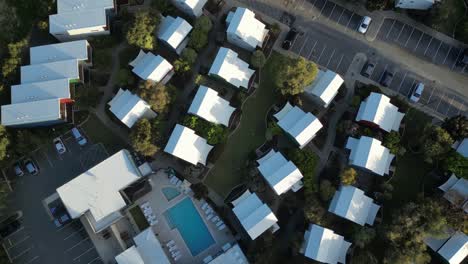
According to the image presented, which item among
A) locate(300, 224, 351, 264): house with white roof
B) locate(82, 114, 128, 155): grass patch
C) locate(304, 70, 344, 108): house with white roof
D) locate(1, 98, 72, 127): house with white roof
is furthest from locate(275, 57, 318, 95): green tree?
locate(1, 98, 72, 127): house with white roof

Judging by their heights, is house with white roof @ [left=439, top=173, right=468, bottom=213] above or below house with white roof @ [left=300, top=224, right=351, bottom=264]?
above

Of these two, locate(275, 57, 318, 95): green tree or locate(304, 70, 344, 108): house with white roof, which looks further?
locate(304, 70, 344, 108): house with white roof

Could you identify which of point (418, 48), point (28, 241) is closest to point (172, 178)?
point (28, 241)

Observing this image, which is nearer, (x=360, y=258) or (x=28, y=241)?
(x=360, y=258)

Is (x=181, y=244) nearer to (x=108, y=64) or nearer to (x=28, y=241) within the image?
(x=28, y=241)

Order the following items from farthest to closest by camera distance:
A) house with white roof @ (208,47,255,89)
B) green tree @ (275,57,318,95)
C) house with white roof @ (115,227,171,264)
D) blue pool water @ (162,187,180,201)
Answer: blue pool water @ (162,187,180,201)
house with white roof @ (208,47,255,89)
green tree @ (275,57,318,95)
house with white roof @ (115,227,171,264)

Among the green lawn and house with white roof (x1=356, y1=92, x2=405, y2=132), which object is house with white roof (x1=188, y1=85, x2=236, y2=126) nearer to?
the green lawn

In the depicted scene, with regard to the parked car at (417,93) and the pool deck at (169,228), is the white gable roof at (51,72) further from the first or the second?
the parked car at (417,93)
